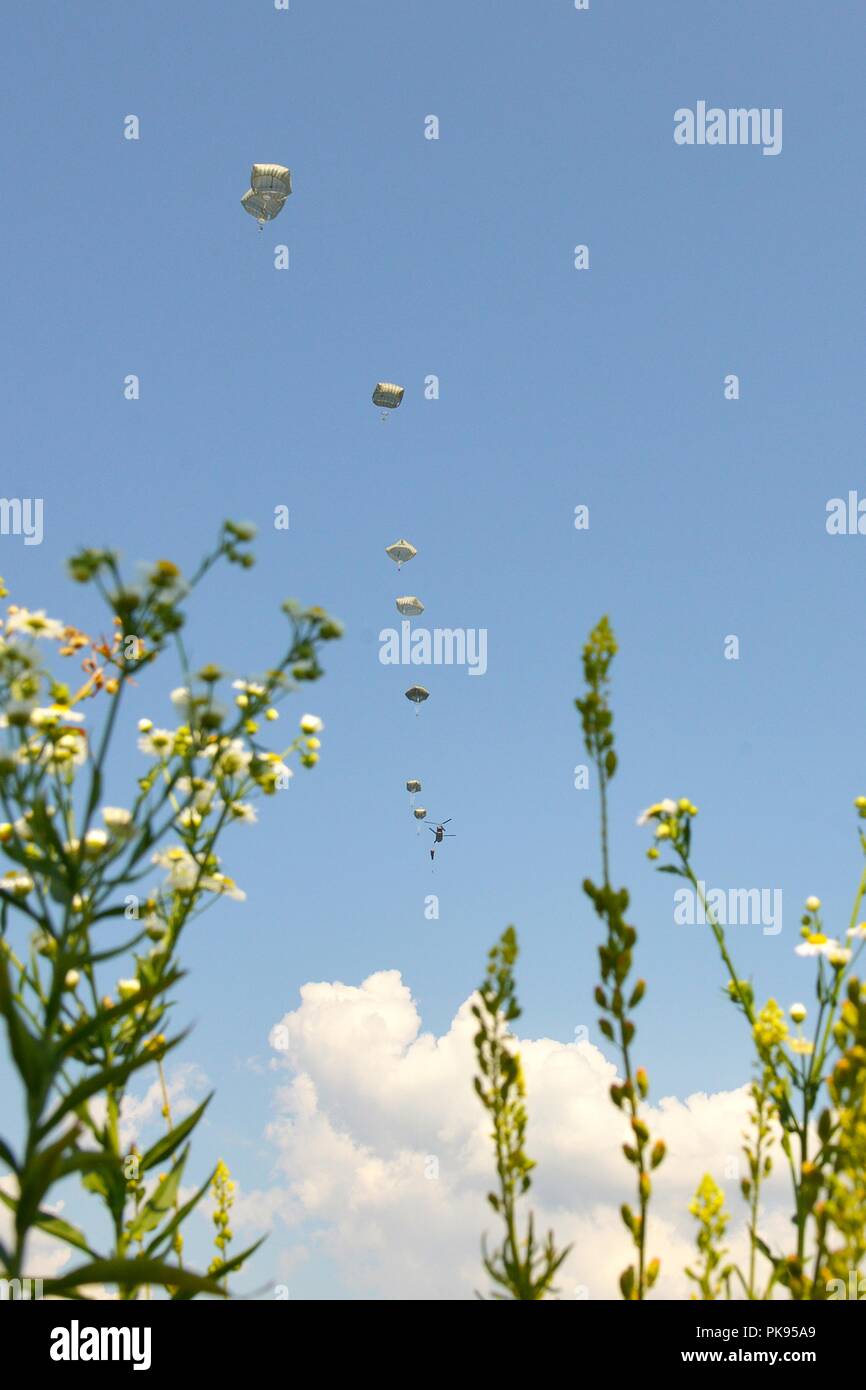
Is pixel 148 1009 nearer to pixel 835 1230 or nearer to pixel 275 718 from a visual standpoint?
pixel 275 718

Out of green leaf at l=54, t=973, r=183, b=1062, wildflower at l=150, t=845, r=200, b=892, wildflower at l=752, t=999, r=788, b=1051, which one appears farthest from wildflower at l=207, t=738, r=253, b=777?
wildflower at l=752, t=999, r=788, b=1051

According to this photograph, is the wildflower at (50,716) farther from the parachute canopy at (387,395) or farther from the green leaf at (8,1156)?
the parachute canopy at (387,395)

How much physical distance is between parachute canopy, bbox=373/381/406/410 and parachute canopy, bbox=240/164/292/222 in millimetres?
7135

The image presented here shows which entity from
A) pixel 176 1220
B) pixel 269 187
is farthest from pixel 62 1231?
pixel 269 187

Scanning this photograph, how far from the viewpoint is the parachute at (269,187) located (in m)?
31.0

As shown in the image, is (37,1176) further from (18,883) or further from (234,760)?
(234,760)

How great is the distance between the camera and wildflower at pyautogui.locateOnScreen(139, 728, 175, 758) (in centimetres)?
388

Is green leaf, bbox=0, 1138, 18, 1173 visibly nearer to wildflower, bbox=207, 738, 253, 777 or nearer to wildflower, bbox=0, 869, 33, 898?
wildflower, bbox=0, 869, 33, 898

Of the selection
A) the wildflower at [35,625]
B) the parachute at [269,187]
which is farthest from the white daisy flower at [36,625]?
the parachute at [269,187]

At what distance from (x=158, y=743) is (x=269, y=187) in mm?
31421
